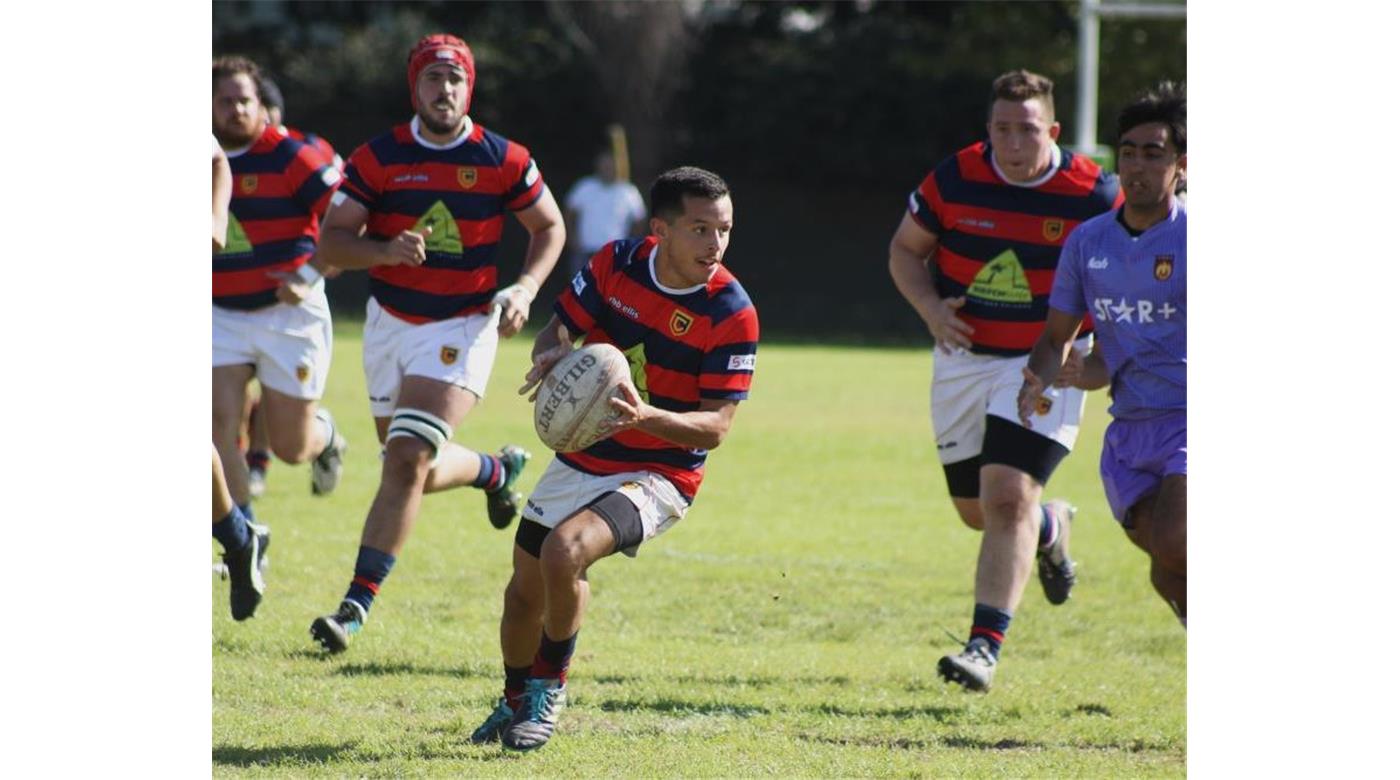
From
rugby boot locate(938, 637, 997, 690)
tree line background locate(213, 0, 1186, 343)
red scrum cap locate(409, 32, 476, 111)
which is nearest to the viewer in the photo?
rugby boot locate(938, 637, 997, 690)

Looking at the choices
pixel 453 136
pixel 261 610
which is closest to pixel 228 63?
pixel 453 136

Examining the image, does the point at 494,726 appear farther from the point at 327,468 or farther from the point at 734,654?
the point at 327,468

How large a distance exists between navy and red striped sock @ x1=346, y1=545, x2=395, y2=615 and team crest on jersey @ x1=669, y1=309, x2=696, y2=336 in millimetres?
1919

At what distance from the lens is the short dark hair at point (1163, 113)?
5.58m

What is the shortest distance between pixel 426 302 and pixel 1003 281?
223 cm

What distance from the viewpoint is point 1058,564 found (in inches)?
306

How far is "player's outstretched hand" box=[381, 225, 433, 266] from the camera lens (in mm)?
6598

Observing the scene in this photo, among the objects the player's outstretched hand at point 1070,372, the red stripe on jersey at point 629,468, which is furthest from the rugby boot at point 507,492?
the player's outstretched hand at point 1070,372

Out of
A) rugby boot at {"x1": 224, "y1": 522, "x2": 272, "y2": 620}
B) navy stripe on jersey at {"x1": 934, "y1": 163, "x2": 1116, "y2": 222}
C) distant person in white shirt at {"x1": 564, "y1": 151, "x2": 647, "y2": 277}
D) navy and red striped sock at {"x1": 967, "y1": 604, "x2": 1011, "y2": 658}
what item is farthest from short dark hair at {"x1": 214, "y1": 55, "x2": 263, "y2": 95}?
distant person in white shirt at {"x1": 564, "y1": 151, "x2": 647, "y2": 277}

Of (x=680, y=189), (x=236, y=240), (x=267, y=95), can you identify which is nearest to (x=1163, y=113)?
(x=680, y=189)

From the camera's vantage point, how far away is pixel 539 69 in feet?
95.6

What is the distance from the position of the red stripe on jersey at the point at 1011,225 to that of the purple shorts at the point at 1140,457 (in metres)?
1.23

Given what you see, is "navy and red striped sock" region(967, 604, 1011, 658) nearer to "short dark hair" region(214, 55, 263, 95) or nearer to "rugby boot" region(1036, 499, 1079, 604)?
"rugby boot" region(1036, 499, 1079, 604)

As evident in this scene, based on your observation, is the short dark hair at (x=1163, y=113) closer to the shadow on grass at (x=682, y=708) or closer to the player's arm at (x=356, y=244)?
the shadow on grass at (x=682, y=708)
